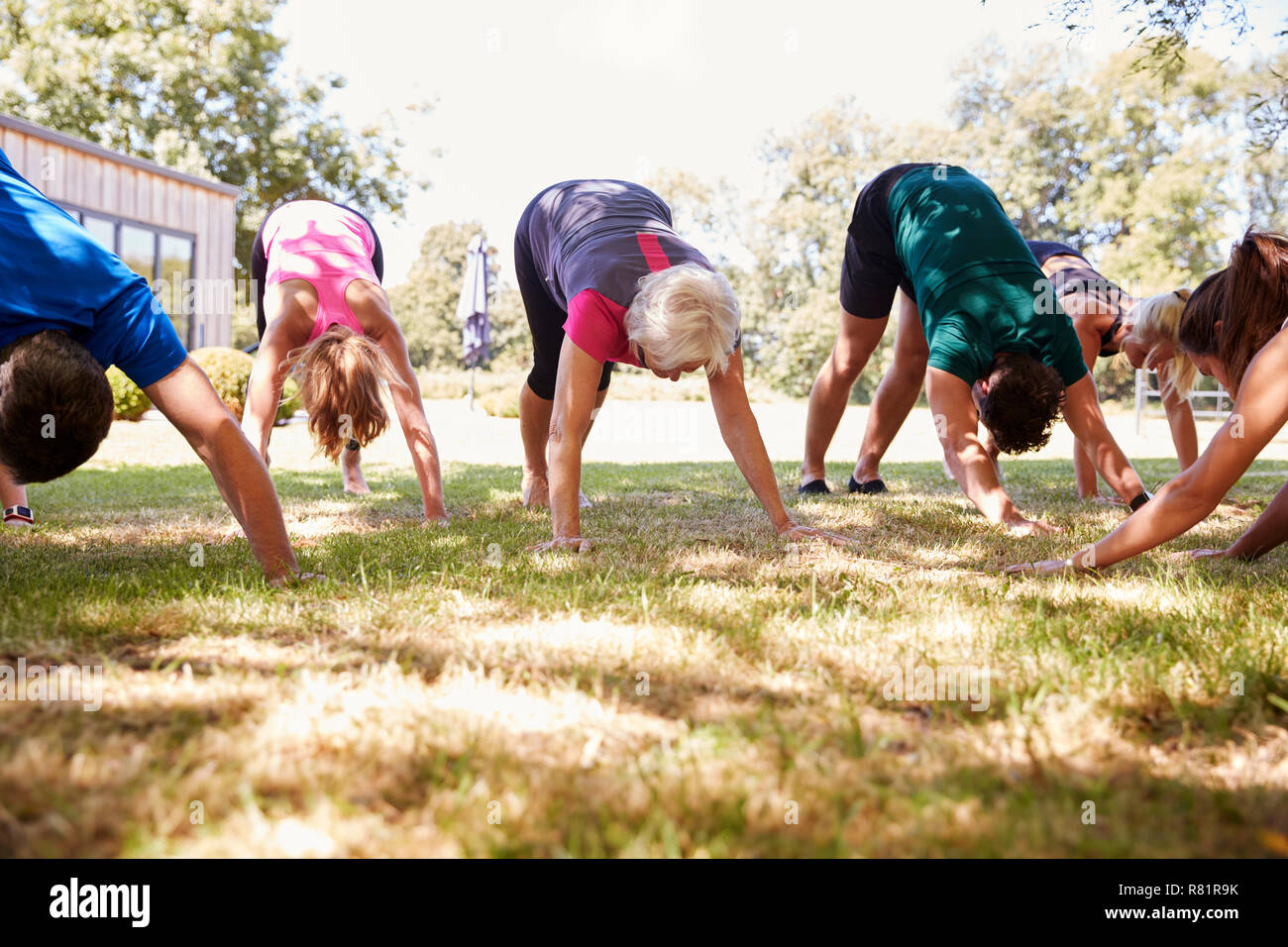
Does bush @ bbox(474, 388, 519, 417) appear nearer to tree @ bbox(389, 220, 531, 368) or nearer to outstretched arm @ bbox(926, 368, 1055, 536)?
outstretched arm @ bbox(926, 368, 1055, 536)

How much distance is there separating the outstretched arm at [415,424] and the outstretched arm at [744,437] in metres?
1.43

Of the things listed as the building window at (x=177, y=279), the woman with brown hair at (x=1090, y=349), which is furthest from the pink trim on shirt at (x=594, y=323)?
the building window at (x=177, y=279)

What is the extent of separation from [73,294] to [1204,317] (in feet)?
12.1

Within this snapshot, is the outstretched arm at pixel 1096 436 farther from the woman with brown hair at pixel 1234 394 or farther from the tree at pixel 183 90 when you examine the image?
the tree at pixel 183 90

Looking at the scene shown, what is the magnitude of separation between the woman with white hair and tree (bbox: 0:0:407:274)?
77.4ft

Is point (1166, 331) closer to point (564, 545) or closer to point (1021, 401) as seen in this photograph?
point (1021, 401)

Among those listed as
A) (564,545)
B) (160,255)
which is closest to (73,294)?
(564,545)

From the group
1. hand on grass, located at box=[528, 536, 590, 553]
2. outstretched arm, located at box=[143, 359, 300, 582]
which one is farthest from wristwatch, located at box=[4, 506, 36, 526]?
hand on grass, located at box=[528, 536, 590, 553]

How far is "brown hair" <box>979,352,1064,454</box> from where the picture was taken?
378 cm

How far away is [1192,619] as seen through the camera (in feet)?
7.93

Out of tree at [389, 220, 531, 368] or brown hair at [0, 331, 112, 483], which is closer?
brown hair at [0, 331, 112, 483]

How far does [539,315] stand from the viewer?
4699 millimetres
